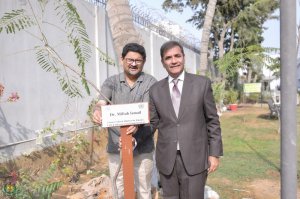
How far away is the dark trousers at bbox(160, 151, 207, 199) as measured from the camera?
2709 millimetres

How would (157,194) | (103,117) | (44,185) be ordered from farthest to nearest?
(157,194) → (44,185) → (103,117)

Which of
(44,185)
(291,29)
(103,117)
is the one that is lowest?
(44,185)

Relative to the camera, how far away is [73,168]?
5410mm

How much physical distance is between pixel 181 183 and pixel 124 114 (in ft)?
2.47

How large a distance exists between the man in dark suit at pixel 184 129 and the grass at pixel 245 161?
223 centimetres

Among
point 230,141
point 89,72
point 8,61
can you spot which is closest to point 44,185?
point 8,61

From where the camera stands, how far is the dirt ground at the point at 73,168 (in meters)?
4.44

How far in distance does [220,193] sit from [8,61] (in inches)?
129

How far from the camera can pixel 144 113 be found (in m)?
2.45

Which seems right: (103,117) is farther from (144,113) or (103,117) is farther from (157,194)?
(157,194)

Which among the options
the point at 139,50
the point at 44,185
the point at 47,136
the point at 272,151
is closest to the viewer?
the point at 139,50

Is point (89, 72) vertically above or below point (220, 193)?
above

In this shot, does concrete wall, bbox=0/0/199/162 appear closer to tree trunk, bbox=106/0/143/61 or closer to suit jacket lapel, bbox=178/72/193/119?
tree trunk, bbox=106/0/143/61

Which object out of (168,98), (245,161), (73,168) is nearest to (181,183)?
(168,98)
